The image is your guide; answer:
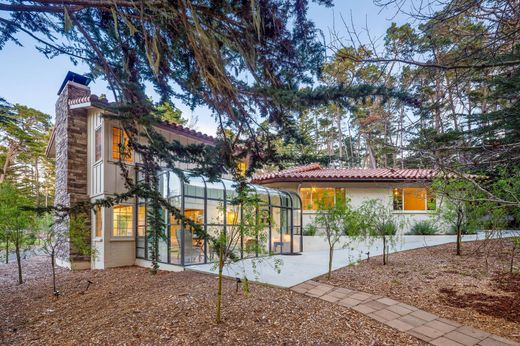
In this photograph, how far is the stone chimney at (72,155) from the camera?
9.92 metres

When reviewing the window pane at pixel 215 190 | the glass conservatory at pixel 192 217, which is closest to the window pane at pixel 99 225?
the glass conservatory at pixel 192 217

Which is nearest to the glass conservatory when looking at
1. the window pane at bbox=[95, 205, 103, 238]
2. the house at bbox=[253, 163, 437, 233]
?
the window pane at bbox=[95, 205, 103, 238]

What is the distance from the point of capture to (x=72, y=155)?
1019 centimetres

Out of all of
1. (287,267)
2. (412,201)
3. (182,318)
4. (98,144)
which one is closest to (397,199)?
(412,201)

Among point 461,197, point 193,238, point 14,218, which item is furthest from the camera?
point 193,238

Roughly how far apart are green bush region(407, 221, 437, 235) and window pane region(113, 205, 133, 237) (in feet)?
39.0

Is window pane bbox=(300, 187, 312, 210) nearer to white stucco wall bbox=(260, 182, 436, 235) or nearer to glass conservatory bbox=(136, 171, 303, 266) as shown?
white stucco wall bbox=(260, 182, 436, 235)

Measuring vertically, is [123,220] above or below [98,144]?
below

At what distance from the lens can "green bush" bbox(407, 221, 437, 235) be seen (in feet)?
41.8

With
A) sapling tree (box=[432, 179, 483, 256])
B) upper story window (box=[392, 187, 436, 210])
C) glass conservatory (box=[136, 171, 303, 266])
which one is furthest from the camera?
upper story window (box=[392, 187, 436, 210])

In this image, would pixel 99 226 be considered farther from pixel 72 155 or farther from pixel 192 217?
pixel 192 217

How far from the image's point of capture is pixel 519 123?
6.09 meters

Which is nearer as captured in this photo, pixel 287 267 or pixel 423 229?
pixel 287 267

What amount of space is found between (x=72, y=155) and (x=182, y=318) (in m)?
8.45
